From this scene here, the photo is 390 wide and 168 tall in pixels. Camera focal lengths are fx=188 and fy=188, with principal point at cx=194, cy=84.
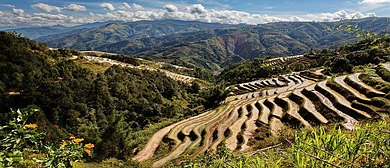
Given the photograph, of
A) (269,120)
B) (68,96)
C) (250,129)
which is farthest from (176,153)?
(68,96)

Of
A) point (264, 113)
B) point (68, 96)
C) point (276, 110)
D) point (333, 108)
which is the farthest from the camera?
point (68, 96)

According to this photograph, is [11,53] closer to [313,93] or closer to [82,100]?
[82,100]

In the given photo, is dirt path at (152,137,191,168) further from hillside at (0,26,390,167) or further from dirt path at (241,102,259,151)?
dirt path at (241,102,259,151)

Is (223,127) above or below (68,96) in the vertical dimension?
below

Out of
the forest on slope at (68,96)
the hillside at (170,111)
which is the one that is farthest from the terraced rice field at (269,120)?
the forest on slope at (68,96)

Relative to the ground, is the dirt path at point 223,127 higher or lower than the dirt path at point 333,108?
lower

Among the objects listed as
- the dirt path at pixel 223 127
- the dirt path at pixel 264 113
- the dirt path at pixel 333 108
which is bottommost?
the dirt path at pixel 223 127

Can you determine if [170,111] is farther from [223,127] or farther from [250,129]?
[250,129]

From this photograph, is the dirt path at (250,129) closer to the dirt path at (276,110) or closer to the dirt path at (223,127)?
the dirt path at (276,110)

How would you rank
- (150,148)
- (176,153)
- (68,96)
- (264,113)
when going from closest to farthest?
(176,153), (150,148), (264,113), (68,96)

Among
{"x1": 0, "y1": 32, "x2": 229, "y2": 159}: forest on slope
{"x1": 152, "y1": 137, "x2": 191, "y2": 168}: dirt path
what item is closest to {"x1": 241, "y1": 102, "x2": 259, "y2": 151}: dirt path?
{"x1": 152, "y1": 137, "x2": 191, "y2": 168}: dirt path

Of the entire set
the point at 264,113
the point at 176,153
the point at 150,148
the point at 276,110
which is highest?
the point at 276,110

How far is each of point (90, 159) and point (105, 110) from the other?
111 ft

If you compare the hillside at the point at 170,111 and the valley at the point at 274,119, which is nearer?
the hillside at the point at 170,111
